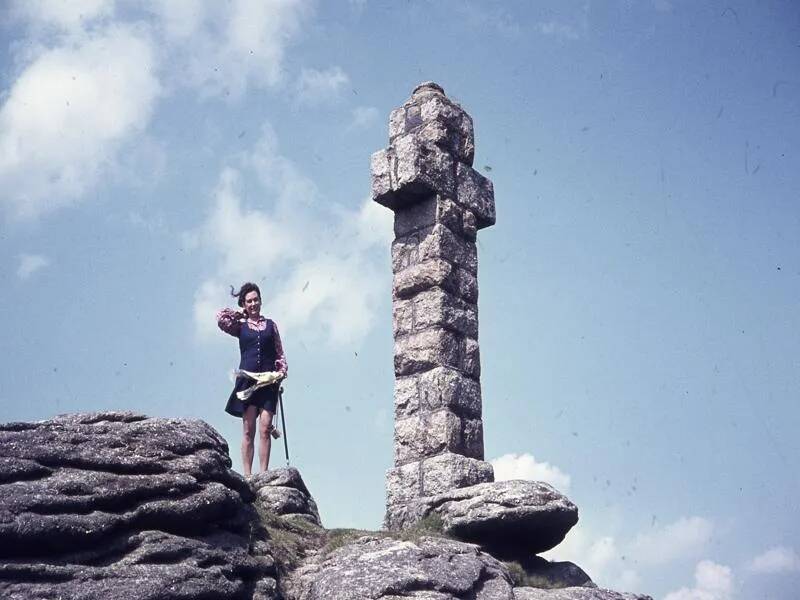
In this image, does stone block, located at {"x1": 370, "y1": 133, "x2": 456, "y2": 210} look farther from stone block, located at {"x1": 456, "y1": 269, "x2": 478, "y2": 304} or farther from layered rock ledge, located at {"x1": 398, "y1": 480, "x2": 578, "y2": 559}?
layered rock ledge, located at {"x1": 398, "y1": 480, "x2": 578, "y2": 559}

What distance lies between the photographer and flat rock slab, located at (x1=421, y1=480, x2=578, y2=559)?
8383 mm

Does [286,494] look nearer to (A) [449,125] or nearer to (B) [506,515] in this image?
(B) [506,515]

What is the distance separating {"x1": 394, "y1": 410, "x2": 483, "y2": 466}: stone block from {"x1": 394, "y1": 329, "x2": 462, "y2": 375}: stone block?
572mm

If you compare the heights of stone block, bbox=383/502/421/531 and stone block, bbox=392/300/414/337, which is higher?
stone block, bbox=392/300/414/337

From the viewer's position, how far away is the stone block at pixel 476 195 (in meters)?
11.1

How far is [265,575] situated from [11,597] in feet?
6.58

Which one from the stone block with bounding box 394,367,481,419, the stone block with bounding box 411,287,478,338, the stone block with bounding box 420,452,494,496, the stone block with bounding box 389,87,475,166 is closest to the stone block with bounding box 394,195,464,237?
the stone block with bounding box 389,87,475,166

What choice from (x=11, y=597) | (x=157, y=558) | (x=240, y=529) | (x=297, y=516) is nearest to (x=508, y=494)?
(x=297, y=516)

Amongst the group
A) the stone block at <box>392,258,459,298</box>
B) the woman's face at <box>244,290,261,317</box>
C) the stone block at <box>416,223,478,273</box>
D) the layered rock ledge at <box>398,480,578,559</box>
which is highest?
the stone block at <box>416,223,478,273</box>

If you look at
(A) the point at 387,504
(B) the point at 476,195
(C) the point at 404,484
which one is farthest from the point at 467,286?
(A) the point at 387,504

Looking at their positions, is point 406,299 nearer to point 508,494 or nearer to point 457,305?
point 457,305

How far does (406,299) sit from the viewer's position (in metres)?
10.6

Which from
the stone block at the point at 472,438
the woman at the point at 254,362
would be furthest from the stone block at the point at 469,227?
the woman at the point at 254,362

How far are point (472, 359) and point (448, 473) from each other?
1.63 m
